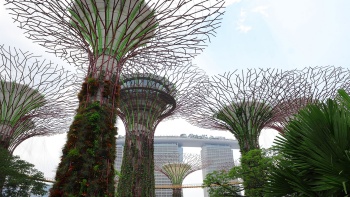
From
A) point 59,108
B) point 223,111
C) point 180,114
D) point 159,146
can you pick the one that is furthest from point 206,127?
point 159,146

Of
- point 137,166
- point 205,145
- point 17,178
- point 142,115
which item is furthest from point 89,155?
point 205,145

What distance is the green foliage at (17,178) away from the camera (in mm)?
11680

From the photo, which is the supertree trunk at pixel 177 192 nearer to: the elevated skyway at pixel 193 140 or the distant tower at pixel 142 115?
the distant tower at pixel 142 115

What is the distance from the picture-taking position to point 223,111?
1595 cm

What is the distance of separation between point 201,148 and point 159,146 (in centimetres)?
3137

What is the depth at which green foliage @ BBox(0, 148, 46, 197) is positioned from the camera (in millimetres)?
11680

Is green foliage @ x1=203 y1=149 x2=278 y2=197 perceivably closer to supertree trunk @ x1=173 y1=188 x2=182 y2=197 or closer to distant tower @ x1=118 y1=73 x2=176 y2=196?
distant tower @ x1=118 y1=73 x2=176 y2=196

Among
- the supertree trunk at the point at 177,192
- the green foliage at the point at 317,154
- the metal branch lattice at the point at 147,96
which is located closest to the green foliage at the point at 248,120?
the metal branch lattice at the point at 147,96

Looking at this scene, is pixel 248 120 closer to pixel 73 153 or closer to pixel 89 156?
pixel 89 156

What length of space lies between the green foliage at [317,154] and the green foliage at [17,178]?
38.2ft

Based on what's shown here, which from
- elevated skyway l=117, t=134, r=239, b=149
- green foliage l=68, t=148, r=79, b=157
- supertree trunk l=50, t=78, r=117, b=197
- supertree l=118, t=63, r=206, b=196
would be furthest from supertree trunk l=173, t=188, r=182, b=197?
elevated skyway l=117, t=134, r=239, b=149

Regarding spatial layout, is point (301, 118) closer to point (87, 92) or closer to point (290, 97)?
point (87, 92)

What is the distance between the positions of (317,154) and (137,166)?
12119mm

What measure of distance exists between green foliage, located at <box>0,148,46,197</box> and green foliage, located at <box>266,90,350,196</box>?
1164 cm
